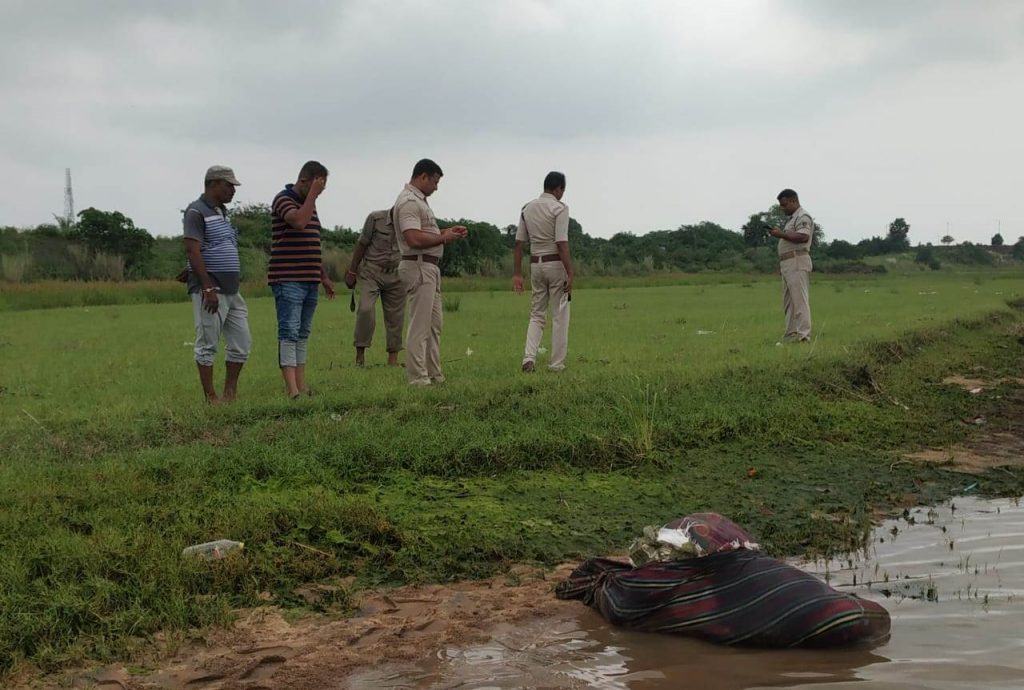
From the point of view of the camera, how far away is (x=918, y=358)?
410 inches

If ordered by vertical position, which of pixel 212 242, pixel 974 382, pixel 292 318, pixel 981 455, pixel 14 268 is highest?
pixel 14 268

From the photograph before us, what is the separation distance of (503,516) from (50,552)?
2037 millimetres

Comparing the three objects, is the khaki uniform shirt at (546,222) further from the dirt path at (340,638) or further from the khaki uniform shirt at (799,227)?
the dirt path at (340,638)

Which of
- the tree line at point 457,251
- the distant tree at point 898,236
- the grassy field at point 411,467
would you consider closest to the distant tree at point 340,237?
the tree line at point 457,251

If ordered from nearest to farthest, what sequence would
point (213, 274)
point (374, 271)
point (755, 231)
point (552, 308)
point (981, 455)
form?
point (981, 455), point (213, 274), point (552, 308), point (374, 271), point (755, 231)

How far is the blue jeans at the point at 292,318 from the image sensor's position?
282 inches

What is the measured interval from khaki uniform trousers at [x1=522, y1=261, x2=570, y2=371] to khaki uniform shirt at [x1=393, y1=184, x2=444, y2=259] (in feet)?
4.09

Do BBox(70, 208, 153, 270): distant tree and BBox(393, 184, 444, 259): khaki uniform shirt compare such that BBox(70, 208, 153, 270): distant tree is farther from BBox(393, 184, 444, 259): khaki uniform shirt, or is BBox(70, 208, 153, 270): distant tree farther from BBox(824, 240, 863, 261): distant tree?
BBox(824, 240, 863, 261): distant tree

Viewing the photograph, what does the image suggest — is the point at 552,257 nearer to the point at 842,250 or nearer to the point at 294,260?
the point at 294,260

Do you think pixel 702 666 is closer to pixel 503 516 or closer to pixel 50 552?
pixel 503 516

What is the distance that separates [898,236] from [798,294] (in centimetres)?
6905

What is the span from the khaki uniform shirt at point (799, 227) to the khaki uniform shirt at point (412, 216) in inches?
208

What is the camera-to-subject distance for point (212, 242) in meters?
6.91

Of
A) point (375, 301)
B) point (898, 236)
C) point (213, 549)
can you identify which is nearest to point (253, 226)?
point (375, 301)
